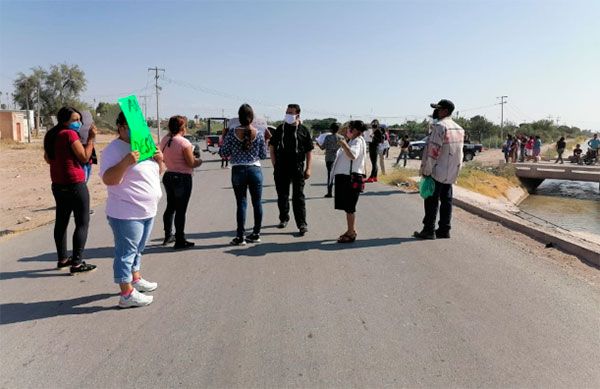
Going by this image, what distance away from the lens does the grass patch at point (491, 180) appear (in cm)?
1775

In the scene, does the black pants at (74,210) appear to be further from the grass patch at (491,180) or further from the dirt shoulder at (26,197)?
the grass patch at (491,180)

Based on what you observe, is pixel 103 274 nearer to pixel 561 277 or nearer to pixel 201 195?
pixel 561 277

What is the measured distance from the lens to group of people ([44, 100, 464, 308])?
407 centimetres

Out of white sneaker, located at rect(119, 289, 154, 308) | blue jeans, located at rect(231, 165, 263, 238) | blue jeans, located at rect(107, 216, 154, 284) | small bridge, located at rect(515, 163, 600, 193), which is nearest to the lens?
blue jeans, located at rect(107, 216, 154, 284)

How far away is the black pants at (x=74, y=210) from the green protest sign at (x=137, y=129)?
1.43 metres

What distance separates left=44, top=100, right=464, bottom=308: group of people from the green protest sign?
0.10m

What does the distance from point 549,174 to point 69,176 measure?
24558 millimetres

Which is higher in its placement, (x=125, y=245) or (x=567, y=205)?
(x=125, y=245)

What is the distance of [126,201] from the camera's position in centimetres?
406

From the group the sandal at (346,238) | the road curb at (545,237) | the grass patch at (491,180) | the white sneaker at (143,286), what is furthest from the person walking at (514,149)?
the white sneaker at (143,286)

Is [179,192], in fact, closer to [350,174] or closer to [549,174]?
[350,174]

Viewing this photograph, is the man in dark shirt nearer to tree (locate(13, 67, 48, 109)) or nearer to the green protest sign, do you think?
the green protest sign

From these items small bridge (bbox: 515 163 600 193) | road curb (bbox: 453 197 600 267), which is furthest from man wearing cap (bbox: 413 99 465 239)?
small bridge (bbox: 515 163 600 193)

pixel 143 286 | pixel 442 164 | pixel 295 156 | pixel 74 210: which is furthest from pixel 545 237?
pixel 74 210
